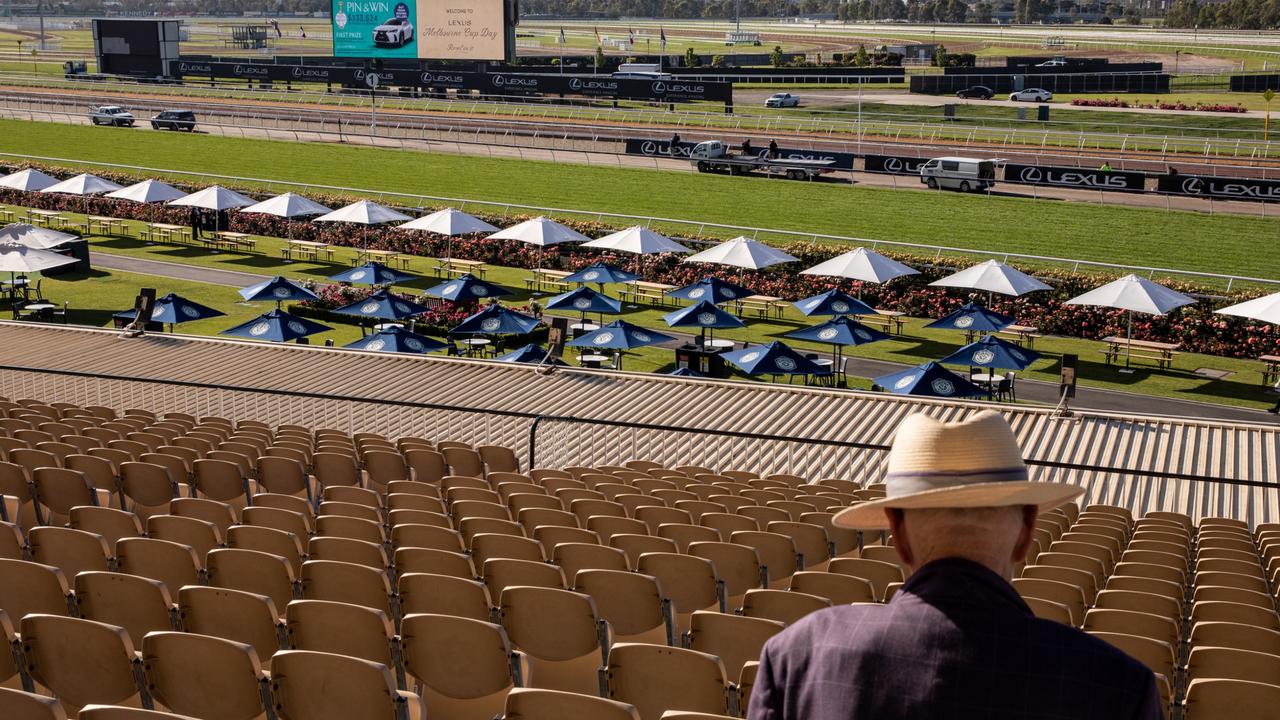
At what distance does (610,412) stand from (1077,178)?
3446cm

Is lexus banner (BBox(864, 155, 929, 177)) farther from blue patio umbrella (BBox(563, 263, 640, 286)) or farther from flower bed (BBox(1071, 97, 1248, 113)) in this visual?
flower bed (BBox(1071, 97, 1248, 113))

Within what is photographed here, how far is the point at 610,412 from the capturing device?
814 inches

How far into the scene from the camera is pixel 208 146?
6278 centimetres

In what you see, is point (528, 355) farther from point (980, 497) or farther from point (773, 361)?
point (980, 497)

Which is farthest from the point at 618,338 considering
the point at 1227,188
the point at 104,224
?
the point at 1227,188

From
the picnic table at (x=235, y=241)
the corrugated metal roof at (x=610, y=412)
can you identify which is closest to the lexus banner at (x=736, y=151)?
the picnic table at (x=235, y=241)

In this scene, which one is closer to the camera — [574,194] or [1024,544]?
[1024,544]

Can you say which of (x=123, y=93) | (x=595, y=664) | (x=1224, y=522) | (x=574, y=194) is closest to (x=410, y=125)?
(x=574, y=194)

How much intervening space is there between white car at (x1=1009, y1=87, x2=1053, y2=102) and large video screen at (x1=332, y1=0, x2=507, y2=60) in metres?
32.5

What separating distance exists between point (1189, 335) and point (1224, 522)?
20.2 m

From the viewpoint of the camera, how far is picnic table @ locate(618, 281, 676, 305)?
120 feet

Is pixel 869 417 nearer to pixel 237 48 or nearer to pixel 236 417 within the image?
pixel 236 417

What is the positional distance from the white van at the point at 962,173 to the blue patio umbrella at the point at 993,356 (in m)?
26.9

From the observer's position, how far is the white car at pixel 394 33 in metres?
81.3
